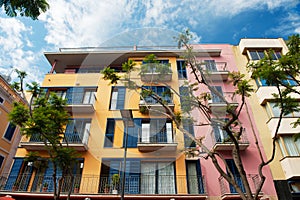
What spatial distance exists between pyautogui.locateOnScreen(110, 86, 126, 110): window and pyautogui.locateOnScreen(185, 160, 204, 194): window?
5.52 m

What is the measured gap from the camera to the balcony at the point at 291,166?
32.7ft

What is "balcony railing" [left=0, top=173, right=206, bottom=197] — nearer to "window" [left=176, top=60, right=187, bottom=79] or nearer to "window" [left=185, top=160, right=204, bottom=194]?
"window" [left=185, top=160, right=204, bottom=194]

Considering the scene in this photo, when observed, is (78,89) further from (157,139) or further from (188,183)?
(188,183)

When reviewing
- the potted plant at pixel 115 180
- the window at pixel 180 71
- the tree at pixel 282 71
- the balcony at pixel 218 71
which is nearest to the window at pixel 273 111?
the balcony at pixel 218 71

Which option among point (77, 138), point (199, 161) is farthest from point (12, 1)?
point (199, 161)

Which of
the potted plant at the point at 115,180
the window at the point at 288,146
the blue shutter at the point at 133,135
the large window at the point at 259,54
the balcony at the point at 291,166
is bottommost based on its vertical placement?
the potted plant at the point at 115,180

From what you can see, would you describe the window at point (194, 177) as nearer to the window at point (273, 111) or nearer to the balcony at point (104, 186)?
the balcony at point (104, 186)

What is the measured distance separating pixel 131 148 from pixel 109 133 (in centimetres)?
170

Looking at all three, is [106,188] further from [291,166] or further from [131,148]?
[291,166]

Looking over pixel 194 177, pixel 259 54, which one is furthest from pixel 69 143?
pixel 259 54

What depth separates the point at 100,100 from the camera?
44.2 ft

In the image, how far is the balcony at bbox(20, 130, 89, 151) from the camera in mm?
10961

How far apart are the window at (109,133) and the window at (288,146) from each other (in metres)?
9.56

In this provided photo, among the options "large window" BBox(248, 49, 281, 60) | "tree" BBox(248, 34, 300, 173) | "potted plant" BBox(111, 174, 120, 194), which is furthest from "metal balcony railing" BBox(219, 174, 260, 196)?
"large window" BBox(248, 49, 281, 60)
